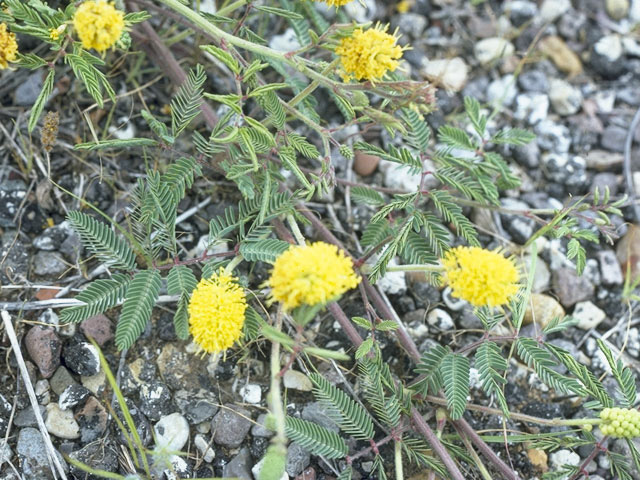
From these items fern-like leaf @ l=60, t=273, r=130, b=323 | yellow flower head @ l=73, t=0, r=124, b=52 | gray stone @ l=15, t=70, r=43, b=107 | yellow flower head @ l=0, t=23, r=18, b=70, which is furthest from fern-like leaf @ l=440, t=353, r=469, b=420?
gray stone @ l=15, t=70, r=43, b=107

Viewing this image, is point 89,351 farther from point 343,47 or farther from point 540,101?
point 540,101

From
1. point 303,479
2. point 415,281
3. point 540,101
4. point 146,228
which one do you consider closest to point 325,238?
point 415,281

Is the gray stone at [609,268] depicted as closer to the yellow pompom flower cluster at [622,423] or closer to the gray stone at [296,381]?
the yellow pompom flower cluster at [622,423]

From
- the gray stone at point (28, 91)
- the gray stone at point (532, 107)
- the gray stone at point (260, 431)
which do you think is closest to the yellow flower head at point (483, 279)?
the gray stone at point (260, 431)

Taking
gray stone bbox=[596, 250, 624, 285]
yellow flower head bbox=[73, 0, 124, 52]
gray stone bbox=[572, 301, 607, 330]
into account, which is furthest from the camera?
gray stone bbox=[596, 250, 624, 285]

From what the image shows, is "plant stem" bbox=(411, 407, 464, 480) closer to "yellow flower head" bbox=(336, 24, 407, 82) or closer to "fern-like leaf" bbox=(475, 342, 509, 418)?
"fern-like leaf" bbox=(475, 342, 509, 418)

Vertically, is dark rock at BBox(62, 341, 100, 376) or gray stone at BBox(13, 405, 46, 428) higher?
dark rock at BBox(62, 341, 100, 376)
